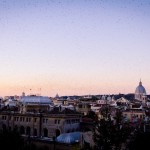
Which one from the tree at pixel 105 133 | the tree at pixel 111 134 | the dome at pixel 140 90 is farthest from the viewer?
the dome at pixel 140 90

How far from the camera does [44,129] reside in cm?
5628

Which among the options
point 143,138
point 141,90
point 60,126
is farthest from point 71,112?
point 141,90

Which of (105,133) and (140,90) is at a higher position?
(140,90)

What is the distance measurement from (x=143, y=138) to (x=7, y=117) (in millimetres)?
36968

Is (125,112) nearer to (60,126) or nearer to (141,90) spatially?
(60,126)

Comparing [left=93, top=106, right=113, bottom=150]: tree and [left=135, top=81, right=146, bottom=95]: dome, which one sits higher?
[left=135, top=81, right=146, bottom=95]: dome

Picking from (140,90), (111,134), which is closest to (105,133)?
(111,134)

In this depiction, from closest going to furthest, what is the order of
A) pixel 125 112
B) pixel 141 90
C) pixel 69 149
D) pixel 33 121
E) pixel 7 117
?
pixel 69 149 → pixel 33 121 → pixel 7 117 → pixel 125 112 → pixel 141 90

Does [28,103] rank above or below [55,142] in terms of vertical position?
above

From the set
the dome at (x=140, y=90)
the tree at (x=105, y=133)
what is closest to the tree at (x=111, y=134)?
the tree at (x=105, y=133)

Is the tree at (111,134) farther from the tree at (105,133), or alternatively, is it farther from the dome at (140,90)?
the dome at (140,90)

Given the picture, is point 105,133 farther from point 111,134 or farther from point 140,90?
point 140,90

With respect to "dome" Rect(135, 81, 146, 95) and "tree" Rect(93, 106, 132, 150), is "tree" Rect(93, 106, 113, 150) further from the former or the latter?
"dome" Rect(135, 81, 146, 95)

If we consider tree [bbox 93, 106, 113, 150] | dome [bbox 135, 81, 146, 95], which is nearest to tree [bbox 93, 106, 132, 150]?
tree [bbox 93, 106, 113, 150]
